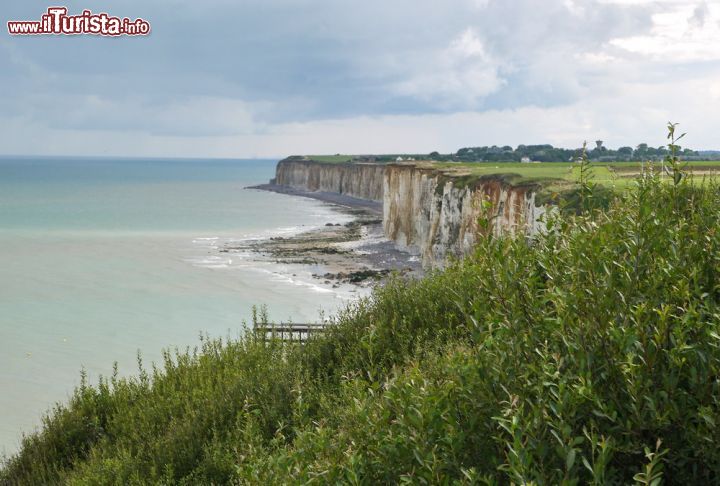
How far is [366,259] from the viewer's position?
53.8m

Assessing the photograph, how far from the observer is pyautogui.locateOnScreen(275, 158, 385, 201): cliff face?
117438 mm

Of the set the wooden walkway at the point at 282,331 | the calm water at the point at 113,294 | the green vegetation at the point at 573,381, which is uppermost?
the green vegetation at the point at 573,381

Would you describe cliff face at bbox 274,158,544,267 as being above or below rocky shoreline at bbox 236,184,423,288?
above

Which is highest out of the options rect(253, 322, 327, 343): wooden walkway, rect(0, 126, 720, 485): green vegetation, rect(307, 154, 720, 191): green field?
rect(307, 154, 720, 191): green field

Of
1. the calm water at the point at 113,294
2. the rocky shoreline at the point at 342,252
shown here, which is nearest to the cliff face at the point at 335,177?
the rocky shoreline at the point at 342,252

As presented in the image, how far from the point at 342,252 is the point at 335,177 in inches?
3139

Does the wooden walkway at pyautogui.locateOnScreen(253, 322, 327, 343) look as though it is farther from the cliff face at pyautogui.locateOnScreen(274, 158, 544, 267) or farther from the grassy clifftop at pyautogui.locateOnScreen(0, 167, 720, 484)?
the cliff face at pyautogui.locateOnScreen(274, 158, 544, 267)

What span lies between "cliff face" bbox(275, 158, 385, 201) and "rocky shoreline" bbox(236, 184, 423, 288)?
1295 inches

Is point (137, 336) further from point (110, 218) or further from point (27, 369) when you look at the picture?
point (110, 218)

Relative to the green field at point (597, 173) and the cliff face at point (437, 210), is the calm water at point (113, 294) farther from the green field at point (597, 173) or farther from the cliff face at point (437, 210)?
the green field at point (597, 173)

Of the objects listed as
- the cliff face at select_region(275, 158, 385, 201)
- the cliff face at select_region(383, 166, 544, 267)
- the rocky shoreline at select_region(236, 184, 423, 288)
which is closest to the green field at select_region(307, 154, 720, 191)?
the cliff face at select_region(383, 166, 544, 267)

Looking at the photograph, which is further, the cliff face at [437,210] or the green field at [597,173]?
the cliff face at [437,210]

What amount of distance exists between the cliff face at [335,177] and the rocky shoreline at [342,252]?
108 feet

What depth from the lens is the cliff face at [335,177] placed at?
4624 inches
